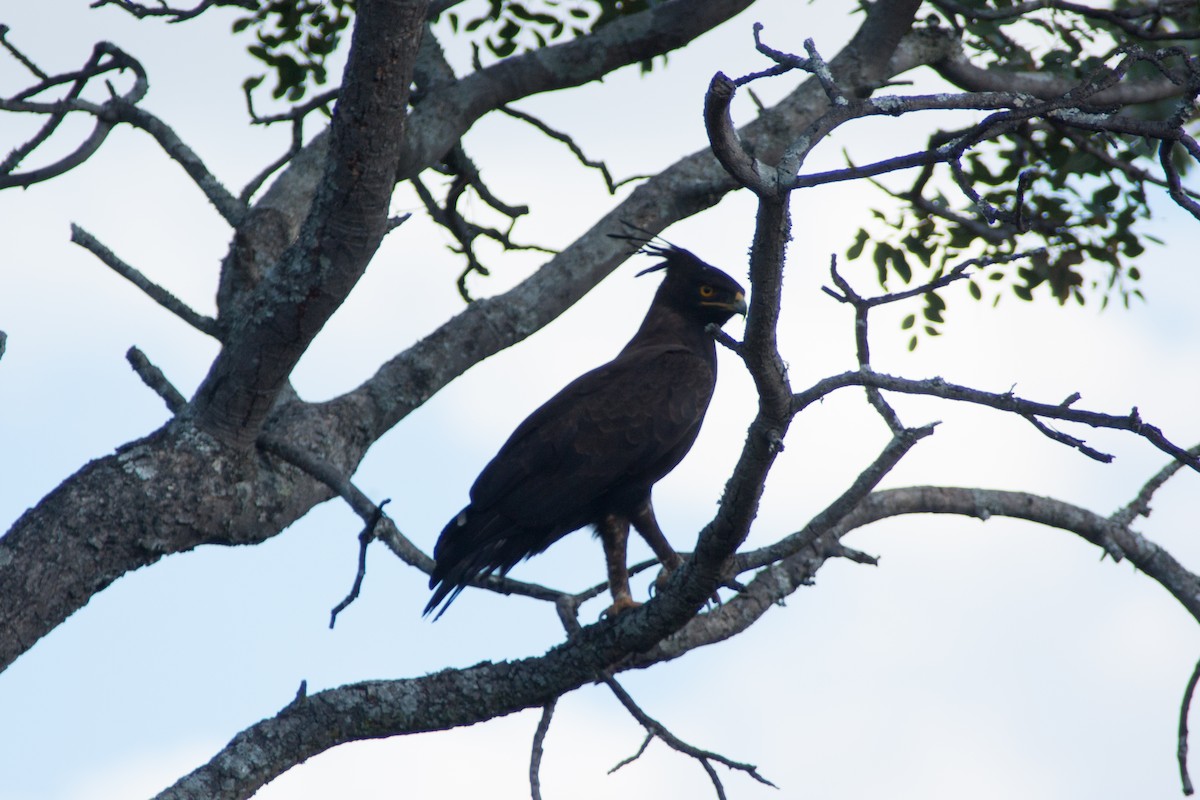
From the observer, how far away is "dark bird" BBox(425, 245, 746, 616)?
526cm

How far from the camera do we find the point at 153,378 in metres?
4.79

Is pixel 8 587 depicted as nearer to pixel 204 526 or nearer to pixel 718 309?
pixel 204 526

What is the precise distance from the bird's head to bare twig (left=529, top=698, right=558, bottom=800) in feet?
8.74

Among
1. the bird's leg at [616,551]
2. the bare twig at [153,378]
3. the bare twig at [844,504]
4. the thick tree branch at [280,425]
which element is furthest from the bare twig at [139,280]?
the bare twig at [844,504]

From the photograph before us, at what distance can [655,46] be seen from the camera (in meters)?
5.77

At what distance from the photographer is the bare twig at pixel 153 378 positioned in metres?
4.75

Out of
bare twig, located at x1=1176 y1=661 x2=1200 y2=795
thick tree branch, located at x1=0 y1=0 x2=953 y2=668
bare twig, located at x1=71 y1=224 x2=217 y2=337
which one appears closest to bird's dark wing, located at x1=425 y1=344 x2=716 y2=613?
thick tree branch, located at x1=0 y1=0 x2=953 y2=668

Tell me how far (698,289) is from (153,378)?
111 inches

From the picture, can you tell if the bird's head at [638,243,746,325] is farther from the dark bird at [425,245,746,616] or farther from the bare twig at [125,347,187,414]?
the bare twig at [125,347,187,414]

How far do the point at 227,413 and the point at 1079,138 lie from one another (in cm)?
448

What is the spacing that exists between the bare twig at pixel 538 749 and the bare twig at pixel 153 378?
5.86 ft

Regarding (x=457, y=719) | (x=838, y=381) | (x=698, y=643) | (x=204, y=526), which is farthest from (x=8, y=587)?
(x=838, y=381)

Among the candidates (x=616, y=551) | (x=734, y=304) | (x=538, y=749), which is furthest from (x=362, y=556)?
(x=734, y=304)

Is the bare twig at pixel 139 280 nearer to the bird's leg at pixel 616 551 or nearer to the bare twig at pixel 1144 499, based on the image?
the bird's leg at pixel 616 551
